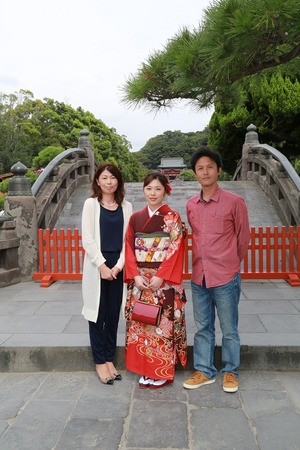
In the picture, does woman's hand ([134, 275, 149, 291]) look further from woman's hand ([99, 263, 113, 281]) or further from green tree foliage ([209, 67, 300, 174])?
green tree foliage ([209, 67, 300, 174])

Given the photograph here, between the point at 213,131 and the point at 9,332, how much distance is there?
16.0 metres

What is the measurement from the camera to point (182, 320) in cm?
310

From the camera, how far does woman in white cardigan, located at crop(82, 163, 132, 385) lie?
309cm

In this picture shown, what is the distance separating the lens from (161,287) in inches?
118

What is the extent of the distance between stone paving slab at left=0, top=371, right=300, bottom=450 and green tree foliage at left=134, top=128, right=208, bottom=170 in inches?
2398

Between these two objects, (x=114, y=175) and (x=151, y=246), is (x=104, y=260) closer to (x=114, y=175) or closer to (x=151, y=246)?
(x=151, y=246)

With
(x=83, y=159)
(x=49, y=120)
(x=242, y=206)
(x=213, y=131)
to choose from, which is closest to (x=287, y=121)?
(x=213, y=131)

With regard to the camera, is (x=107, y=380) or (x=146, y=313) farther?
(x=107, y=380)

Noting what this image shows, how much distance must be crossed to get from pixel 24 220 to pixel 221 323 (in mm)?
3975

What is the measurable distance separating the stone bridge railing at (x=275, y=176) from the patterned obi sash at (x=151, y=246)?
4.59m

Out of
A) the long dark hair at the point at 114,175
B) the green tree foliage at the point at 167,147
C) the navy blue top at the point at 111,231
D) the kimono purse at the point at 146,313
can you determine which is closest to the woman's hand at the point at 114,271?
the navy blue top at the point at 111,231

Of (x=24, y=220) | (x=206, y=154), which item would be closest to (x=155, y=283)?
(x=206, y=154)

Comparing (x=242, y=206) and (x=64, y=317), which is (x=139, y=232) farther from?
(x=64, y=317)

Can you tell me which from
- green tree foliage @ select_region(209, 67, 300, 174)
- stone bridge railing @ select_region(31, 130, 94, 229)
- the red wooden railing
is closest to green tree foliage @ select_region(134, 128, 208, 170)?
green tree foliage @ select_region(209, 67, 300, 174)
